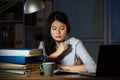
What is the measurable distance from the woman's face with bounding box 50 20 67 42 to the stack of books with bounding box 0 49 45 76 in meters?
0.75

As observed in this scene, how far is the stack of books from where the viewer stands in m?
1.58

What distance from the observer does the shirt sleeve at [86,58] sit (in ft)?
7.02

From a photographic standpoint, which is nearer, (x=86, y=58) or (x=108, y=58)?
(x=108, y=58)

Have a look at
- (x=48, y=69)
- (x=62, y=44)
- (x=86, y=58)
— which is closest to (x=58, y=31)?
(x=62, y=44)

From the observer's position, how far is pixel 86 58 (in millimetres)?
2268

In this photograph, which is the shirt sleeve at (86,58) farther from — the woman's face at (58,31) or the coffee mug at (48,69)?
the coffee mug at (48,69)

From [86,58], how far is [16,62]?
0.82 metres

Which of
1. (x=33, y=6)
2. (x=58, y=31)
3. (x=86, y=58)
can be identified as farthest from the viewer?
(x=58, y=31)

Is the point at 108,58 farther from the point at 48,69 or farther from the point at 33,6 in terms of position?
the point at 33,6

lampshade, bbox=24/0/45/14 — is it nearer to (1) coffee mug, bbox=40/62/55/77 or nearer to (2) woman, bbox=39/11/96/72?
(2) woman, bbox=39/11/96/72

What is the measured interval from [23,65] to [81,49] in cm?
93

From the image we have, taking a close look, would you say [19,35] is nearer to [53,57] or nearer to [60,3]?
[60,3]

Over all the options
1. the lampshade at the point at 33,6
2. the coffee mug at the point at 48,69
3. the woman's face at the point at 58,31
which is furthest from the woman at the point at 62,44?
the coffee mug at the point at 48,69

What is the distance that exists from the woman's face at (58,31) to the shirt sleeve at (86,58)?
0.51 ft
